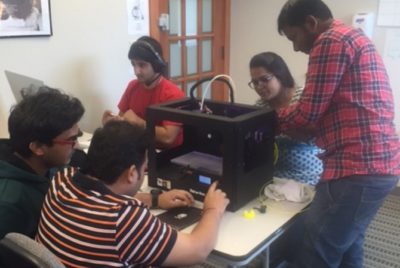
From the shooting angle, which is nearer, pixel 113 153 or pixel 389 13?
pixel 113 153

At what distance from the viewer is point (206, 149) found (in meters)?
1.72

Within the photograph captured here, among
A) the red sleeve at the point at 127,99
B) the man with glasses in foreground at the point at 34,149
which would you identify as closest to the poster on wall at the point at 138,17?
the red sleeve at the point at 127,99

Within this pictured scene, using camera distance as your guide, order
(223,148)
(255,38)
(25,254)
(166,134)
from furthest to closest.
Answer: (255,38)
(166,134)
(223,148)
(25,254)

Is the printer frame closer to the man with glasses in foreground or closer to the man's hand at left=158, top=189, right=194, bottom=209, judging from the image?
the man's hand at left=158, top=189, right=194, bottom=209

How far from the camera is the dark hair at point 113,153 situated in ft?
3.72

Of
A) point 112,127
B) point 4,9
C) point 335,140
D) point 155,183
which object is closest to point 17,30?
point 4,9

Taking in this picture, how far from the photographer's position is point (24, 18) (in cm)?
229

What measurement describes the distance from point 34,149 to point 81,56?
4.62 feet

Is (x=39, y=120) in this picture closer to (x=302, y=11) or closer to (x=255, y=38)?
(x=302, y=11)

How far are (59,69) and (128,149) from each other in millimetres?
1588

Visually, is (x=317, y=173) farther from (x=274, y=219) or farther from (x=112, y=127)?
(x=112, y=127)

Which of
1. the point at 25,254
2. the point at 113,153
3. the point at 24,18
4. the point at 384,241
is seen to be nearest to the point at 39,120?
the point at 113,153

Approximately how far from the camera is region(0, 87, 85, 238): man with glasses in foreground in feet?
4.14

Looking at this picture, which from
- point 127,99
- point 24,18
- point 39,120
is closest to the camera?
point 39,120
